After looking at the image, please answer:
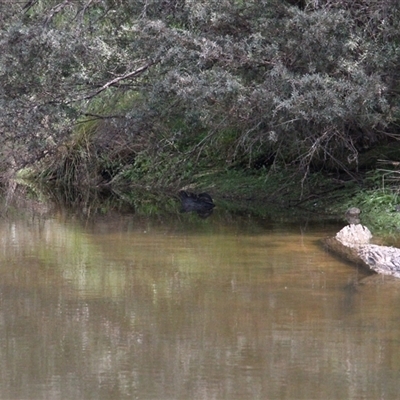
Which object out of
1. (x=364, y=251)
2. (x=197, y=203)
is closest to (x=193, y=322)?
(x=364, y=251)

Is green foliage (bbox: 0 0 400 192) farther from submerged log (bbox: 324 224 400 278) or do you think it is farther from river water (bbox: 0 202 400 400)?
river water (bbox: 0 202 400 400)

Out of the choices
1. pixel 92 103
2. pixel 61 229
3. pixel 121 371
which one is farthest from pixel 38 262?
pixel 92 103

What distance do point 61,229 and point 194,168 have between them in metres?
5.69

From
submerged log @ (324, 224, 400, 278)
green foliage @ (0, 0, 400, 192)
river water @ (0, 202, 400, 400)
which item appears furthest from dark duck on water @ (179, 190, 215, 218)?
submerged log @ (324, 224, 400, 278)

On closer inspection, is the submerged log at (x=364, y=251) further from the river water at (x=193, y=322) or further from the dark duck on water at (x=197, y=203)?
the dark duck on water at (x=197, y=203)

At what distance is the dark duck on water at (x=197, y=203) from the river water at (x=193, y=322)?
12.3 ft

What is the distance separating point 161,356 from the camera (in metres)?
5.62

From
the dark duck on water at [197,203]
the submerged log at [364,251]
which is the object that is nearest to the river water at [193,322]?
the submerged log at [364,251]

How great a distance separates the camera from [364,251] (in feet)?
28.7

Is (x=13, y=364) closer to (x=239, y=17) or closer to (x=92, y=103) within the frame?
(x=239, y=17)

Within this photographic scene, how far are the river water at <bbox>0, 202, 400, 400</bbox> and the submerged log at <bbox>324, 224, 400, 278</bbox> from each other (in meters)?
0.17

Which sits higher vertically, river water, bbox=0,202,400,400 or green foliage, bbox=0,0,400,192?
green foliage, bbox=0,0,400,192

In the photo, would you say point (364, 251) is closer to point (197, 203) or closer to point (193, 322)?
point (193, 322)

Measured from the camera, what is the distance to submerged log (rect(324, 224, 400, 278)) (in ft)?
26.9
